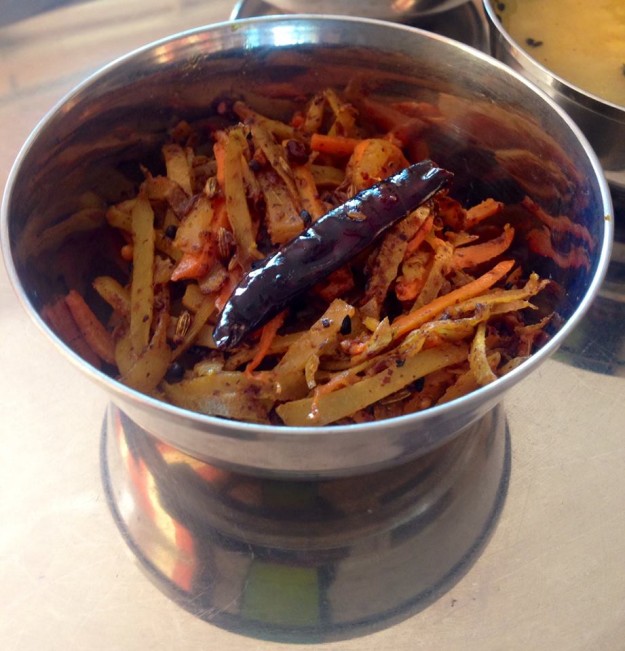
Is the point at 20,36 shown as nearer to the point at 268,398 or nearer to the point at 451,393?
the point at 268,398

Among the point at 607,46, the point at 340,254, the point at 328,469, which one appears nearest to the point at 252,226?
the point at 340,254

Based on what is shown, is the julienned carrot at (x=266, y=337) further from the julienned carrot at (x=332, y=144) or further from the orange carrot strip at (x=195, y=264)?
the julienned carrot at (x=332, y=144)

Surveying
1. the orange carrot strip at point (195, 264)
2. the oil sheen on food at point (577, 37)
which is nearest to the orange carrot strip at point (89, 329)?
the orange carrot strip at point (195, 264)

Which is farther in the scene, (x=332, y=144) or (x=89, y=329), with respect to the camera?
(x=332, y=144)

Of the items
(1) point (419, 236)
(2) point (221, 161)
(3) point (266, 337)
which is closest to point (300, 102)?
(2) point (221, 161)

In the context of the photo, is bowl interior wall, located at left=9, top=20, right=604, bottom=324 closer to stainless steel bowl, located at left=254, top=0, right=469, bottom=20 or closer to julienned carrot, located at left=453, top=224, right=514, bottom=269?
julienned carrot, located at left=453, top=224, right=514, bottom=269

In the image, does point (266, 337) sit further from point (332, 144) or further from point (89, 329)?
point (332, 144)

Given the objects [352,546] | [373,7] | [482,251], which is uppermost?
[373,7]

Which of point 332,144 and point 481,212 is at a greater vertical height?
point 332,144
